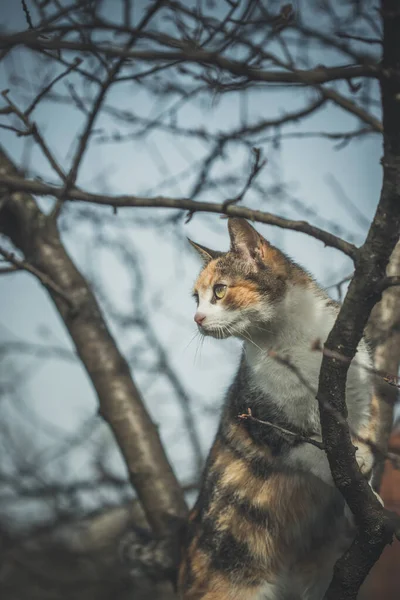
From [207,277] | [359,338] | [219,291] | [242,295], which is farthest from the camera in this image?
[207,277]

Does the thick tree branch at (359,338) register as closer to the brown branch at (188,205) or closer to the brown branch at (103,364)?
the brown branch at (188,205)

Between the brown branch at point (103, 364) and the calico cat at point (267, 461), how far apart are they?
44 cm

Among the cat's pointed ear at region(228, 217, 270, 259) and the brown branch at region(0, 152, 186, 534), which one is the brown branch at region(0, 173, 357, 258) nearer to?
the cat's pointed ear at region(228, 217, 270, 259)

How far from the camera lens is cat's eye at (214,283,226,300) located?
370cm

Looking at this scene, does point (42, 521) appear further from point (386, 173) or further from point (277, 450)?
point (386, 173)

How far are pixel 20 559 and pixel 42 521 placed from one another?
36.8 inches

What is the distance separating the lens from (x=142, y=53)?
6.15 ft

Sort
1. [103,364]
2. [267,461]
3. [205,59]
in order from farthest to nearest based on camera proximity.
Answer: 1. [103,364]
2. [267,461]
3. [205,59]

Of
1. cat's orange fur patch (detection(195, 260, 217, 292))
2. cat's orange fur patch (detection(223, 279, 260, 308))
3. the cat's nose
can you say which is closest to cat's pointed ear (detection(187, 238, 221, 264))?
cat's orange fur patch (detection(195, 260, 217, 292))

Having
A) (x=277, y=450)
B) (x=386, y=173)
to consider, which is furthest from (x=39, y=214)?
(x=386, y=173)

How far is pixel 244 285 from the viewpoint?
367 centimetres

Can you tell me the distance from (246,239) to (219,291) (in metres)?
0.34

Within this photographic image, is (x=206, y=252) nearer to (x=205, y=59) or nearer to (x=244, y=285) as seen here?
(x=244, y=285)

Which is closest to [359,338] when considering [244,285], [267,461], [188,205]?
[188,205]
